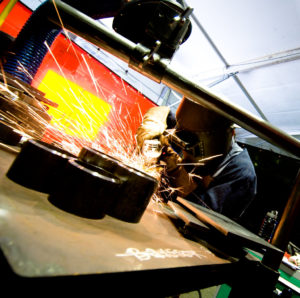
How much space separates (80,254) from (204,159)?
61.8 inches

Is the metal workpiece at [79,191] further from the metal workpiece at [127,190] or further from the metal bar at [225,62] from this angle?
the metal bar at [225,62]

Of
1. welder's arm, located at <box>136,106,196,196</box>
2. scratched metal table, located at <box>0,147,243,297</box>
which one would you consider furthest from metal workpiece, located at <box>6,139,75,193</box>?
welder's arm, located at <box>136,106,196,196</box>

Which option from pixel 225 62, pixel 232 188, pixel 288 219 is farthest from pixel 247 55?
pixel 288 219

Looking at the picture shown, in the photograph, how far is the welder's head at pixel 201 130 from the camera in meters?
1.47

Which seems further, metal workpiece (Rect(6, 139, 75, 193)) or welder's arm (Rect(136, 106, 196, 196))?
welder's arm (Rect(136, 106, 196, 196))

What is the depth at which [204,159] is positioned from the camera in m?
1.75

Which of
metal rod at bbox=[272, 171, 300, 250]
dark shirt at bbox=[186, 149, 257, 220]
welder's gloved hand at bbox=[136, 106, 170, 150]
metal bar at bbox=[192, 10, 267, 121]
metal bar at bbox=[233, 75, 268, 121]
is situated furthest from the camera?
metal bar at bbox=[233, 75, 268, 121]

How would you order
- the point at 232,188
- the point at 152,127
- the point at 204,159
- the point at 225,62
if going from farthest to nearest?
the point at 225,62 < the point at 152,127 < the point at 232,188 < the point at 204,159

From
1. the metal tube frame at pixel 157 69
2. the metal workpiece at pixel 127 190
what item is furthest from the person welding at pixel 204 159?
the metal workpiece at pixel 127 190

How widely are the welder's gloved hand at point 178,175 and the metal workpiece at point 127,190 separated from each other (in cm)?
180

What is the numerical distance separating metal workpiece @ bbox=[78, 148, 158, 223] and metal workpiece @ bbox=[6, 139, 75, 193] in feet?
0.54

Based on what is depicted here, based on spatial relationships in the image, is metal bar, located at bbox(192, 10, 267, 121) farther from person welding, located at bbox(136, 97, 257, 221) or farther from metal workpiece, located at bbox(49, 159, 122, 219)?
metal workpiece, located at bbox(49, 159, 122, 219)

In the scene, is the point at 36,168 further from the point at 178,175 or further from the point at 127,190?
the point at 178,175

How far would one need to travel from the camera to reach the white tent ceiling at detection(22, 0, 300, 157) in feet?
10.5
